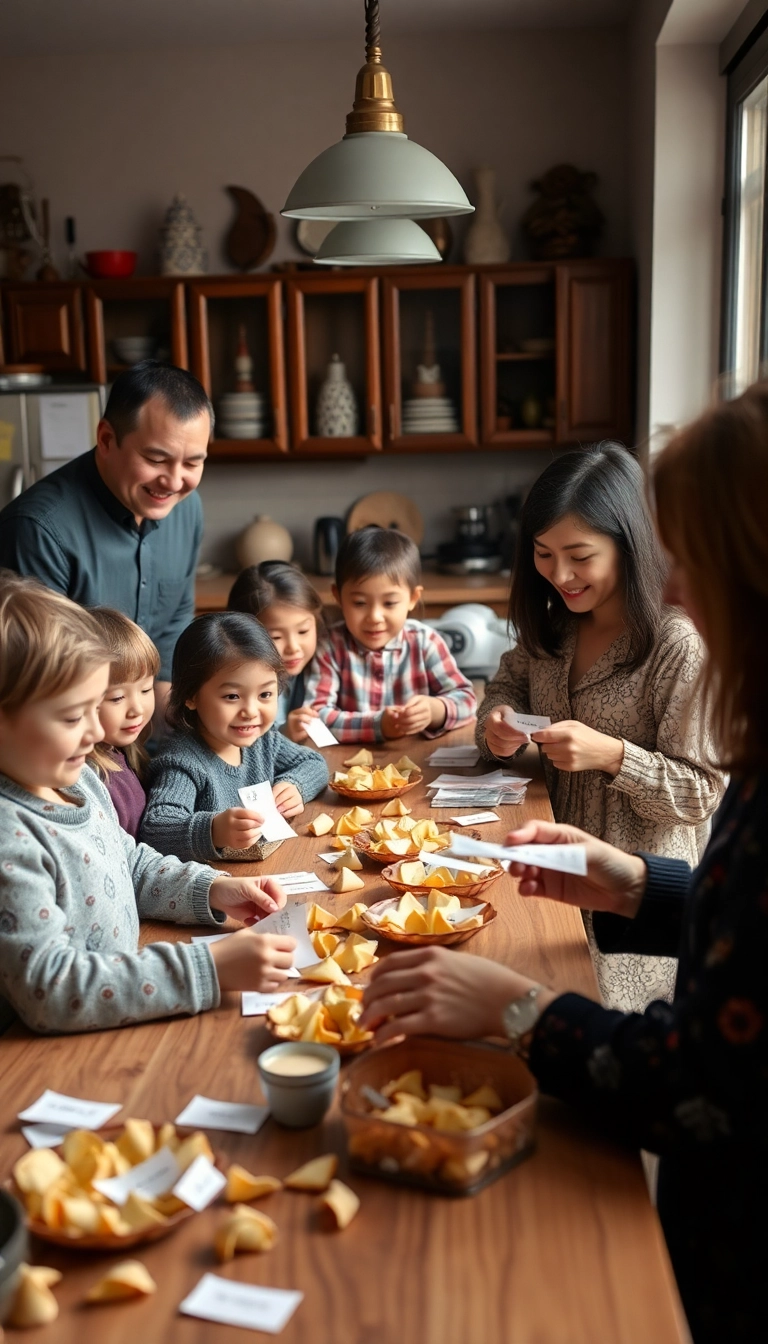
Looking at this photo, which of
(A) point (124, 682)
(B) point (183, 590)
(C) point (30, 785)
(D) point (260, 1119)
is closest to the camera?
(D) point (260, 1119)

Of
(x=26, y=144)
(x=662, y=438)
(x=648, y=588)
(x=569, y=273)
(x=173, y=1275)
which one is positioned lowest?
(x=173, y=1275)

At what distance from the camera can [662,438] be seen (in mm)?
1228

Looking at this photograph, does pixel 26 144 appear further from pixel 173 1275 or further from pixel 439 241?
pixel 173 1275

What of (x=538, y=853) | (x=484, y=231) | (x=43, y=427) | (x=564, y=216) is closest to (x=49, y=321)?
(x=43, y=427)

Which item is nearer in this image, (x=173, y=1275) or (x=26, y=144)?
(x=173, y=1275)

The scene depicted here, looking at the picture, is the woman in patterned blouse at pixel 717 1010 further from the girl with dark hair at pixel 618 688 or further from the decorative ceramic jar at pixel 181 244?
the decorative ceramic jar at pixel 181 244

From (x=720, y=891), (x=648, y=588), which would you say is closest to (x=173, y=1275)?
(x=720, y=891)

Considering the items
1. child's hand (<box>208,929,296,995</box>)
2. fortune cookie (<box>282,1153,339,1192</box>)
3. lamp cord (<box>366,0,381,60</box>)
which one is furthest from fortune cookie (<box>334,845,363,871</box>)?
lamp cord (<box>366,0,381,60</box>)

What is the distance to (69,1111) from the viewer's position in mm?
1236

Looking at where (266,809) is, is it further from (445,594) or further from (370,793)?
(445,594)

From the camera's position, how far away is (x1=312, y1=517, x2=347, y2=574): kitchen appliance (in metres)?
5.31

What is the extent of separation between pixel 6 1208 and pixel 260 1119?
289 mm

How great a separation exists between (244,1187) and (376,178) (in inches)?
64.0

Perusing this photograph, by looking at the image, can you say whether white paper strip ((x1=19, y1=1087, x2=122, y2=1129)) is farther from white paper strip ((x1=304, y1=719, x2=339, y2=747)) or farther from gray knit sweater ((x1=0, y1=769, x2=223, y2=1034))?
white paper strip ((x1=304, y1=719, x2=339, y2=747))
